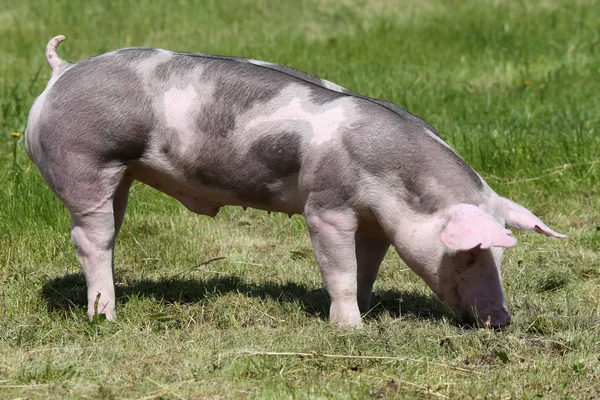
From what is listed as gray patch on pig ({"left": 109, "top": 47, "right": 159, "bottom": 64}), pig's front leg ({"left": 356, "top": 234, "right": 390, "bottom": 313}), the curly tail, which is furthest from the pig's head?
the curly tail

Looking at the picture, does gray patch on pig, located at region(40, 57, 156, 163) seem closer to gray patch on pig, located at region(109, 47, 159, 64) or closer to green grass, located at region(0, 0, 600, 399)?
gray patch on pig, located at region(109, 47, 159, 64)

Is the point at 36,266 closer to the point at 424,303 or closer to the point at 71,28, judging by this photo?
the point at 424,303

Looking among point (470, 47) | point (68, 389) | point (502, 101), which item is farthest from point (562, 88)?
point (68, 389)

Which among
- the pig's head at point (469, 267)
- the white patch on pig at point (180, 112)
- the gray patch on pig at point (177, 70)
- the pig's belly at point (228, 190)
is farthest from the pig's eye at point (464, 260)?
the gray patch on pig at point (177, 70)

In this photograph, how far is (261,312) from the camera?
17.7 feet

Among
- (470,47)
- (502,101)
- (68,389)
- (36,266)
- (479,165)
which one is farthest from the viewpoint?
(470,47)

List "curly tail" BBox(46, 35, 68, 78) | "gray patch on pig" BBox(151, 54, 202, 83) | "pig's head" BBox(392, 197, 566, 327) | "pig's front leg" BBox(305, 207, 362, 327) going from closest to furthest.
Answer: "pig's head" BBox(392, 197, 566, 327) → "pig's front leg" BBox(305, 207, 362, 327) → "gray patch on pig" BBox(151, 54, 202, 83) → "curly tail" BBox(46, 35, 68, 78)

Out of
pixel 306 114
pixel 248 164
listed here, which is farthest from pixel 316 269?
pixel 306 114

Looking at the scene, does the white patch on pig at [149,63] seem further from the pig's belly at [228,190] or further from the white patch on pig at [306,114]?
the white patch on pig at [306,114]

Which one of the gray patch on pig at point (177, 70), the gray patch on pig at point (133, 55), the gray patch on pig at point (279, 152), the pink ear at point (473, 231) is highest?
the gray patch on pig at point (133, 55)

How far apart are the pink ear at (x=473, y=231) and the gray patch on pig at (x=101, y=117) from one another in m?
1.54

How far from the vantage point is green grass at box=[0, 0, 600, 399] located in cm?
445

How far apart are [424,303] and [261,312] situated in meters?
0.94

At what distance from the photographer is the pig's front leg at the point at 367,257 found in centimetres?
553
